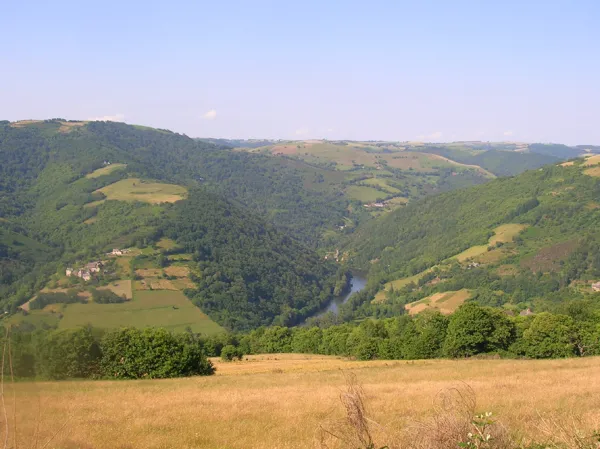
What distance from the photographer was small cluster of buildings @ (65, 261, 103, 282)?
165375 mm

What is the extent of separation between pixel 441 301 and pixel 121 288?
106m

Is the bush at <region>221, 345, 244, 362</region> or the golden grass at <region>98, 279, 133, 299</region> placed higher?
the bush at <region>221, 345, 244, 362</region>

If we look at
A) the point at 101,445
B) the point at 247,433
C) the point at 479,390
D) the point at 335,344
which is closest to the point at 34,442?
the point at 101,445

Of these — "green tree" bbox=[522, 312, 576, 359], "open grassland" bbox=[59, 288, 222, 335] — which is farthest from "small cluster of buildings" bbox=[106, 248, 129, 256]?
"green tree" bbox=[522, 312, 576, 359]

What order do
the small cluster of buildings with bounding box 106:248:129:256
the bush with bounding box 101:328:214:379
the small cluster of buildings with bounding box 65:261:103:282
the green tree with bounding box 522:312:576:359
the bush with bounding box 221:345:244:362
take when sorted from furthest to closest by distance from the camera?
the small cluster of buildings with bounding box 106:248:129:256 < the small cluster of buildings with bounding box 65:261:103:282 < the bush with bounding box 221:345:244:362 < the green tree with bounding box 522:312:576:359 < the bush with bounding box 101:328:214:379

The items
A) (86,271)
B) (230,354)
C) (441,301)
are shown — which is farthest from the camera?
(441,301)

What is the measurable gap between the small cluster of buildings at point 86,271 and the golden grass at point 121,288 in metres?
10.1

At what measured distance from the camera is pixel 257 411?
20.2 meters

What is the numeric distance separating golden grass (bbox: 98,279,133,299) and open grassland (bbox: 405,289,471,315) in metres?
91.5

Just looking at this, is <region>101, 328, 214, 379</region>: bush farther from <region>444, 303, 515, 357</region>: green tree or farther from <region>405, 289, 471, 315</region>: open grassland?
<region>405, 289, 471, 315</region>: open grassland

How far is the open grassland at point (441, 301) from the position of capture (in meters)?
163

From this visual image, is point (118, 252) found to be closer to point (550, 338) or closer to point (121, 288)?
point (121, 288)

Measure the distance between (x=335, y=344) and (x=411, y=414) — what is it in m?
67.5

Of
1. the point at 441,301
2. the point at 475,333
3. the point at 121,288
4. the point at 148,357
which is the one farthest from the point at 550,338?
the point at 121,288
